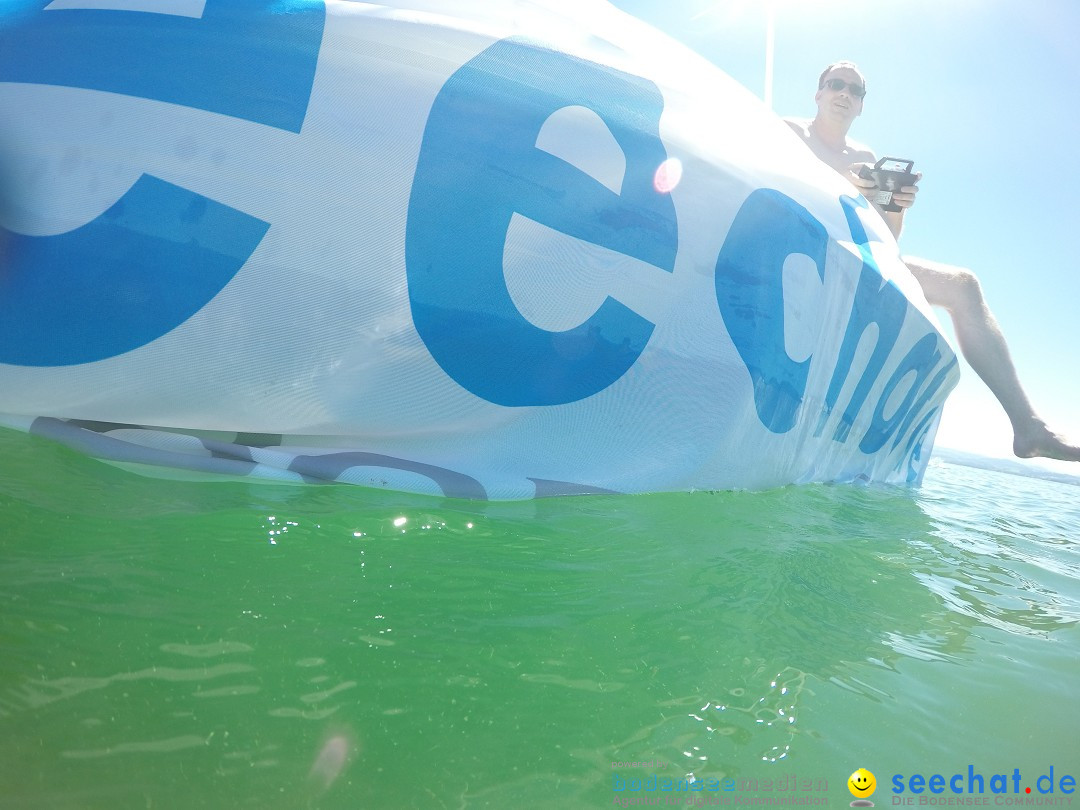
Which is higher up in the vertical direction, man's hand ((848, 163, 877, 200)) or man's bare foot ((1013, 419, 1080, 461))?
man's hand ((848, 163, 877, 200))

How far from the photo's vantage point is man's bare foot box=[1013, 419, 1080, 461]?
2.97 m

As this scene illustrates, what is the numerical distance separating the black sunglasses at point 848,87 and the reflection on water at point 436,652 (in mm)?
3203

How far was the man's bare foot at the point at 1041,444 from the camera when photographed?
2.97 metres

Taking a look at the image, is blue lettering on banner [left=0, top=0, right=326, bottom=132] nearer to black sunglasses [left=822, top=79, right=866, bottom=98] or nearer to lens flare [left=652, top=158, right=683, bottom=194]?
lens flare [left=652, top=158, right=683, bottom=194]

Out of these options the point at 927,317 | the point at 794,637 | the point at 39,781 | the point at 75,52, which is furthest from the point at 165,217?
the point at 927,317

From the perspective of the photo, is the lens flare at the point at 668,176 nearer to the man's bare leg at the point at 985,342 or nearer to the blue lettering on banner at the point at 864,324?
the blue lettering on banner at the point at 864,324

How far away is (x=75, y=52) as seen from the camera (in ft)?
3.71

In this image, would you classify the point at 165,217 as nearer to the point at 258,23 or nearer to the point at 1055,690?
the point at 258,23

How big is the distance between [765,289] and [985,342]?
2.33 meters

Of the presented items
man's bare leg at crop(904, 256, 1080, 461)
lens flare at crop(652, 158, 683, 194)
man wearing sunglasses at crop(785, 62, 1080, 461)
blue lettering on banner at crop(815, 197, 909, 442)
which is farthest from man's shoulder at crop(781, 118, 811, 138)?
lens flare at crop(652, 158, 683, 194)

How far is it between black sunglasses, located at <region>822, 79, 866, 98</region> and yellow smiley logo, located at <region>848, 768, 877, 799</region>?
12.6ft

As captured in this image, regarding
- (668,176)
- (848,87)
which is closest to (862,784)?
(668,176)

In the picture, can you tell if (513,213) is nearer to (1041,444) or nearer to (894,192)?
(894,192)

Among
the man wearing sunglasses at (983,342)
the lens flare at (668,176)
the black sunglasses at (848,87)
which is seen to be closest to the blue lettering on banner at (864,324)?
the lens flare at (668,176)
